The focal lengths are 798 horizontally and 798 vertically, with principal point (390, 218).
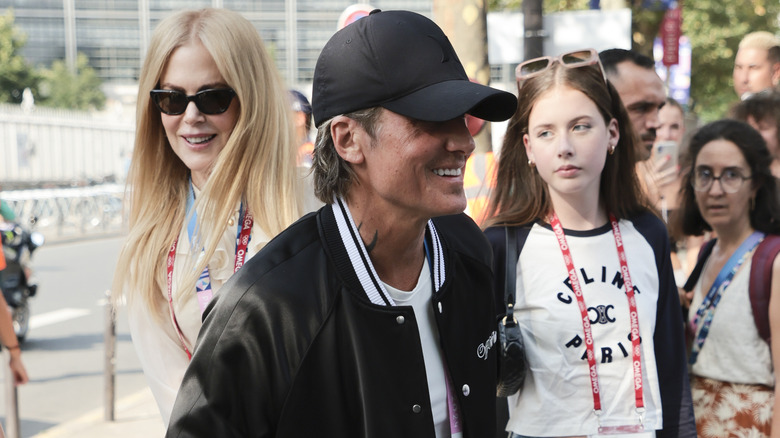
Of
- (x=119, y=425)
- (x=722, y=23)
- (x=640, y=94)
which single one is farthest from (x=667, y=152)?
(x=722, y=23)

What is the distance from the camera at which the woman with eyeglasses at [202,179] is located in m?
2.37

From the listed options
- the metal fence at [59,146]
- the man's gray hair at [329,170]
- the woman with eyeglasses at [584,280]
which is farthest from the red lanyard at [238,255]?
the metal fence at [59,146]

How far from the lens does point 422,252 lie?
1.79 metres

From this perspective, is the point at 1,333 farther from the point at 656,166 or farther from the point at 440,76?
the point at 656,166

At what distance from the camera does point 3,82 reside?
156 feet

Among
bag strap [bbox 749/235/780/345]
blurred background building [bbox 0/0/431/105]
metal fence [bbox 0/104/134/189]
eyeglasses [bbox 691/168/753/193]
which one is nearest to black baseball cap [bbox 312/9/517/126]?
bag strap [bbox 749/235/780/345]

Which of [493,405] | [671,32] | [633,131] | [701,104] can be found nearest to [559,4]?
[671,32]

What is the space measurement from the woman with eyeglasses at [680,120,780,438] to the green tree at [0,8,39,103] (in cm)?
4662

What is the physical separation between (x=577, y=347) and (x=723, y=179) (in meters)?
1.08

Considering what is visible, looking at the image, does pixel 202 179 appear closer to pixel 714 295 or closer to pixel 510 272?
pixel 510 272

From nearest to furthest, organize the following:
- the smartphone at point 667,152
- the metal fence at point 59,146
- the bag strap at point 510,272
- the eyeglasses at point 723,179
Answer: the bag strap at point 510,272 < the eyeglasses at point 723,179 < the smartphone at point 667,152 < the metal fence at point 59,146

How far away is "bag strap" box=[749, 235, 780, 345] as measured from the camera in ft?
8.81

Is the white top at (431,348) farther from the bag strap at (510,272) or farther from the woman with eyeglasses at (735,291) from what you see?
the woman with eyeglasses at (735,291)

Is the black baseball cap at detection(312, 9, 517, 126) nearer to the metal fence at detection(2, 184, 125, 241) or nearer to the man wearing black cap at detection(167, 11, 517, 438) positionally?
the man wearing black cap at detection(167, 11, 517, 438)
